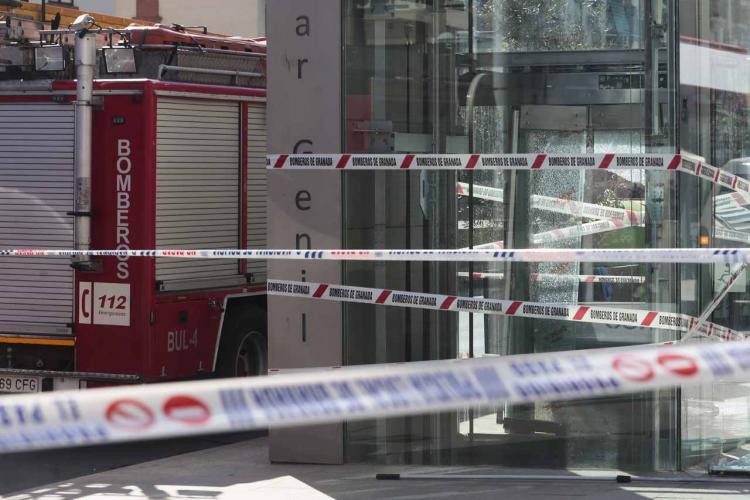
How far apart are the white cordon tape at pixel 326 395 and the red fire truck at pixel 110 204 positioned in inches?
258

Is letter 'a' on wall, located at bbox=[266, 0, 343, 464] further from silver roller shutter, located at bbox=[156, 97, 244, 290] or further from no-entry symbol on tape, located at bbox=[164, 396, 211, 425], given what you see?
no-entry symbol on tape, located at bbox=[164, 396, 211, 425]

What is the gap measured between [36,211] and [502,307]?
151 inches

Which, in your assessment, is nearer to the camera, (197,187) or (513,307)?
(513,307)

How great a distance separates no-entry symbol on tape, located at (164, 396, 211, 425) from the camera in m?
2.90

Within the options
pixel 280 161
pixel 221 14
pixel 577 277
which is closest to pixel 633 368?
pixel 577 277

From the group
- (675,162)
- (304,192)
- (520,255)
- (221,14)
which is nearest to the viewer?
(520,255)

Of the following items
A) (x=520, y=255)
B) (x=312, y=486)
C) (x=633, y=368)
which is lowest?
(x=312, y=486)

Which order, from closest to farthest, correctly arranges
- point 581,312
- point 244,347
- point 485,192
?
point 581,312
point 485,192
point 244,347

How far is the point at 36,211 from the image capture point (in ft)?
31.9

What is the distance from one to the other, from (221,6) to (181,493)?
33347mm

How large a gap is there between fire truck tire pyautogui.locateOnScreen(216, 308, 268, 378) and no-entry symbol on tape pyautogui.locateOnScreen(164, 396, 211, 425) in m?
7.45

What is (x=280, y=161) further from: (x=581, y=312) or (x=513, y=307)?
(x=581, y=312)

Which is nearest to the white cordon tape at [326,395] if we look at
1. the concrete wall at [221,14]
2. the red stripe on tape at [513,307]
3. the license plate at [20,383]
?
the red stripe on tape at [513,307]

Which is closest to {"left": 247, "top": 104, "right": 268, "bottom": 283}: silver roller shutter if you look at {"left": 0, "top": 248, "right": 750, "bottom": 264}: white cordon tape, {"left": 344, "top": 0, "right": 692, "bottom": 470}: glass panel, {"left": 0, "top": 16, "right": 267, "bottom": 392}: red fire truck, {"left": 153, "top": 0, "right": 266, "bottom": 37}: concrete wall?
{"left": 0, "top": 16, "right": 267, "bottom": 392}: red fire truck
